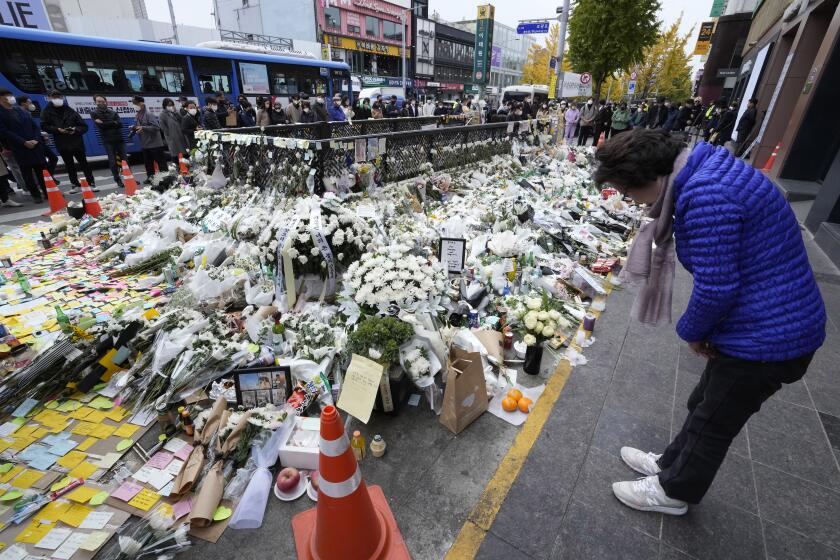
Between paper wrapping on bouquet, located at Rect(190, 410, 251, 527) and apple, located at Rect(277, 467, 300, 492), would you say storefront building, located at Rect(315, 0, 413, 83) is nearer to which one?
paper wrapping on bouquet, located at Rect(190, 410, 251, 527)

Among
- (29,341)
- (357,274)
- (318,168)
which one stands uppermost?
(318,168)

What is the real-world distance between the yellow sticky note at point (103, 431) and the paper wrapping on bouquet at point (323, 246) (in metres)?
1.92

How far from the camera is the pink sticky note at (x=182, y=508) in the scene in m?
2.17

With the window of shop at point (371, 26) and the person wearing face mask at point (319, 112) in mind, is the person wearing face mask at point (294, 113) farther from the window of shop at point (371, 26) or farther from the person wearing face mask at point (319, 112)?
the window of shop at point (371, 26)

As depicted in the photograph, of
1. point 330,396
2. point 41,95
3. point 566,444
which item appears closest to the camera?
point 566,444

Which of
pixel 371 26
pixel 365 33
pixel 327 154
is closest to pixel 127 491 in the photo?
pixel 327 154

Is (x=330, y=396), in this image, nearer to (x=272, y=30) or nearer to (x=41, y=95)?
(x=41, y=95)

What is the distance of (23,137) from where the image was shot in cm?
737

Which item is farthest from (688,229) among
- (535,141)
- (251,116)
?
(251,116)

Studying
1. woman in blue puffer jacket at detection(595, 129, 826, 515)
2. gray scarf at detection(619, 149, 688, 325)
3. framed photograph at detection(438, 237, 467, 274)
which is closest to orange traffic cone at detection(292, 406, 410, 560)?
woman in blue puffer jacket at detection(595, 129, 826, 515)

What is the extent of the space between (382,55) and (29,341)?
42284 mm

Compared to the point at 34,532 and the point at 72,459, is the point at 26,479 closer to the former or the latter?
the point at 72,459

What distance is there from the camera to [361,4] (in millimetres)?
35781

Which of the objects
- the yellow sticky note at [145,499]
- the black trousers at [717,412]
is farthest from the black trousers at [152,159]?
the black trousers at [717,412]
